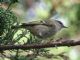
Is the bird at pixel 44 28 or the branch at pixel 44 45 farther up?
the bird at pixel 44 28

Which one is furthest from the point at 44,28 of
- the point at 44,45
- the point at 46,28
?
the point at 44,45

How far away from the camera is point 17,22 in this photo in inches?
77.0

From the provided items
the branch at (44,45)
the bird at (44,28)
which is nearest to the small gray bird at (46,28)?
the bird at (44,28)

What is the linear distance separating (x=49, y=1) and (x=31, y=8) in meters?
0.26

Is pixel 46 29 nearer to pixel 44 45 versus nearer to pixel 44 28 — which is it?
pixel 44 28

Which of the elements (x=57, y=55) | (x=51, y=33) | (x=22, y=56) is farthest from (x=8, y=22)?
(x=51, y=33)

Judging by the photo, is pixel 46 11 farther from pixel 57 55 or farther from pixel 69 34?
pixel 57 55

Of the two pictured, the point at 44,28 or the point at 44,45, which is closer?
the point at 44,45

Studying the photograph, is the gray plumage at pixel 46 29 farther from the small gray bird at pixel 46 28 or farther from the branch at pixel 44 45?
the branch at pixel 44 45

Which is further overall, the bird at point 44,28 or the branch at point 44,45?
the bird at point 44,28

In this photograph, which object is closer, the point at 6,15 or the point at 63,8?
the point at 6,15

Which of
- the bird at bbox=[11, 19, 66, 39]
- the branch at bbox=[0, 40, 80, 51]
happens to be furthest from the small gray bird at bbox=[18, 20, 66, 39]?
the branch at bbox=[0, 40, 80, 51]

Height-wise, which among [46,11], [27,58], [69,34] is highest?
[46,11]

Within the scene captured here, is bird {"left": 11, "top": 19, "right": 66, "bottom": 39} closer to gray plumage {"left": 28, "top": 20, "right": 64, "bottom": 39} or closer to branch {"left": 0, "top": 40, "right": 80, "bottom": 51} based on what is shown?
gray plumage {"left": 28, "top": 20, "right": 64, "bottom": 39}
